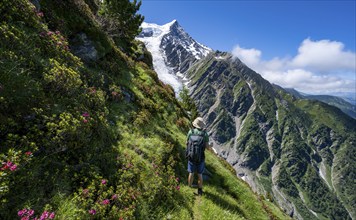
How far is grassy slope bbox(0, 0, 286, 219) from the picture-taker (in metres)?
6.55

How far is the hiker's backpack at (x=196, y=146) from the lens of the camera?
38.2 feet

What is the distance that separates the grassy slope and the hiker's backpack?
132 cm

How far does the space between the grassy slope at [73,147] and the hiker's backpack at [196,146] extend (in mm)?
1318

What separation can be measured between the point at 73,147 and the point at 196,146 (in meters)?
5.37

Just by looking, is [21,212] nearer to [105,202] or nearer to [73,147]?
[105,202]

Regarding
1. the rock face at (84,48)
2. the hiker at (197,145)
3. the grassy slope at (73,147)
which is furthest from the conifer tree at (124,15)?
the hiker at (197,145)

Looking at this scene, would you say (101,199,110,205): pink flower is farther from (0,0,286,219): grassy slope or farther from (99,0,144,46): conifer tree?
(99,0,144,46): conifer tree

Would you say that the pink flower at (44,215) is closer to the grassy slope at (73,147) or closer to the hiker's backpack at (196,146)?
the grassy slope at (73,147)

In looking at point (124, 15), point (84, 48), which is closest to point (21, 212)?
point (84, 48)

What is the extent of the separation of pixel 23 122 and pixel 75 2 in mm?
15392

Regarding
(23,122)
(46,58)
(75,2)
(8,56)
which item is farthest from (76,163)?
(75,2)

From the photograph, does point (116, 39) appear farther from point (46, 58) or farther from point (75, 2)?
point (46, 58)

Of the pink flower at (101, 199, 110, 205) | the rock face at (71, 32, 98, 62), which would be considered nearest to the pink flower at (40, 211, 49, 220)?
the pink flower at (101, 199, 110, 205)

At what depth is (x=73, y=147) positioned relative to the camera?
841 cm
